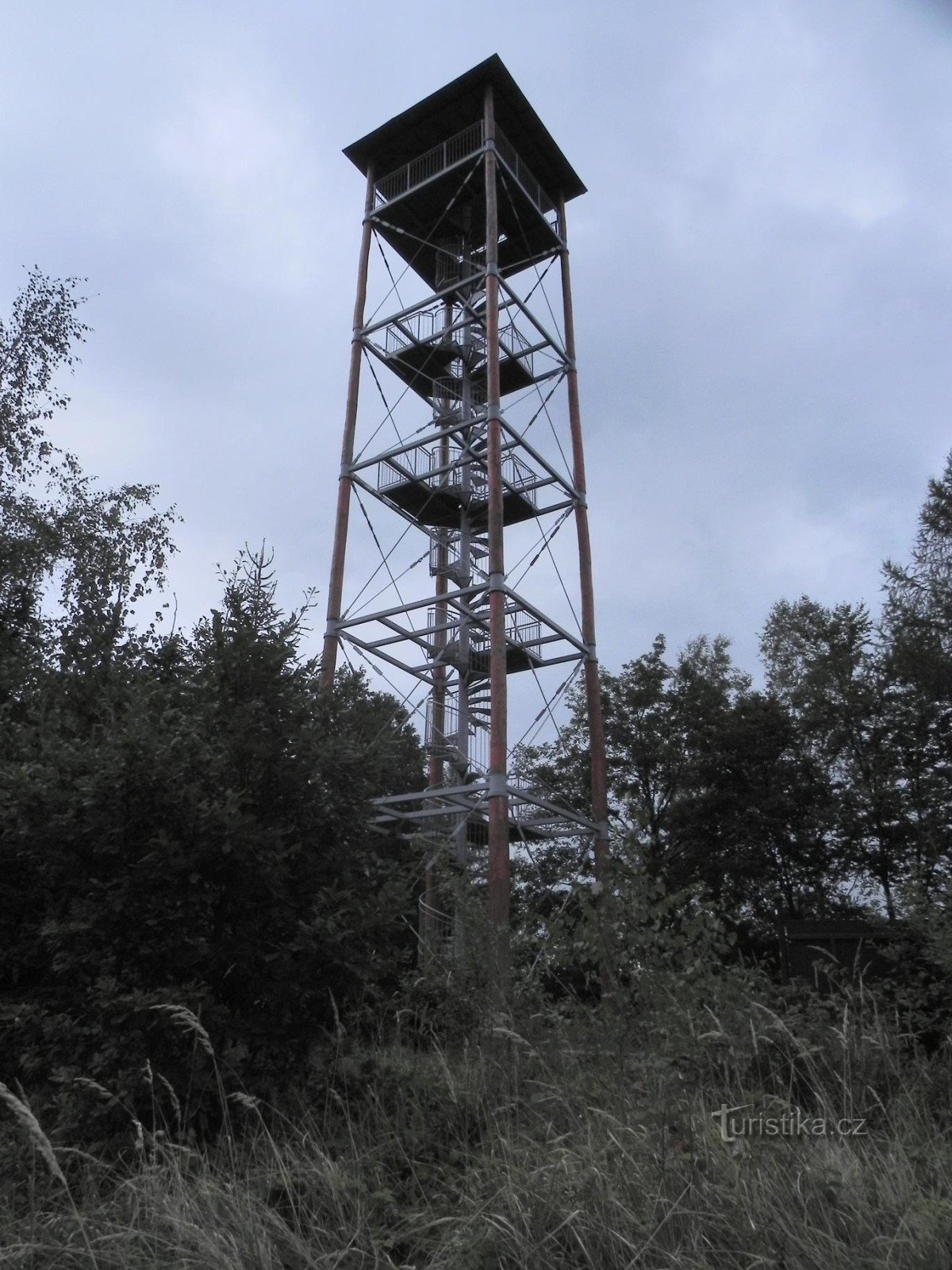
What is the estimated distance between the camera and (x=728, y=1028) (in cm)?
563

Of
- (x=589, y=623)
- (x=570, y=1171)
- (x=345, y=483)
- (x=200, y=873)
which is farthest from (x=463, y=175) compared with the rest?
(x=570, y=1171)

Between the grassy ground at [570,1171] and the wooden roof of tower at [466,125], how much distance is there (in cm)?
2110

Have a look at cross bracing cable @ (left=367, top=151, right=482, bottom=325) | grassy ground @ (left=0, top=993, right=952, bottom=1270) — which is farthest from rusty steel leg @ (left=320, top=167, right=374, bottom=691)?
grassy ground @ (left=0, top=993, right=952, bottom=1270)

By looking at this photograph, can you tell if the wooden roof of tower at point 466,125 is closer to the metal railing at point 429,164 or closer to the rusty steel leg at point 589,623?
the metal railing at point 429,164

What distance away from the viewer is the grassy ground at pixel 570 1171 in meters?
3.62

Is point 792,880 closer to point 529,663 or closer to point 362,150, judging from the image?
point 529,663

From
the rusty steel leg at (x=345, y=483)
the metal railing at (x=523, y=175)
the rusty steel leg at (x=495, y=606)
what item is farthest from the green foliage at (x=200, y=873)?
the metal railing at (x=523, y=175)

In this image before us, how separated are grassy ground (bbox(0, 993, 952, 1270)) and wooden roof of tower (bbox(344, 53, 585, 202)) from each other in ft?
69.2

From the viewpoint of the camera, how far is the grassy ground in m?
3.62

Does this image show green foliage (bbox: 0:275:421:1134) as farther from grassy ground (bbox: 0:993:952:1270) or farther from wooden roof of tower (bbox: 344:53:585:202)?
wooden roof of tower (bbox: 344:53:585:202)

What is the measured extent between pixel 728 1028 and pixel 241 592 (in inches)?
177

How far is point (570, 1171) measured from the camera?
415 cm

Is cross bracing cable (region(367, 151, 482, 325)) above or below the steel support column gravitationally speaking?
above

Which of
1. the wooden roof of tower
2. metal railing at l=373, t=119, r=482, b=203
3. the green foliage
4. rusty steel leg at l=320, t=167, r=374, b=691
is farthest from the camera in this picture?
metal railing at l=373, t=119, r=482, b=203
